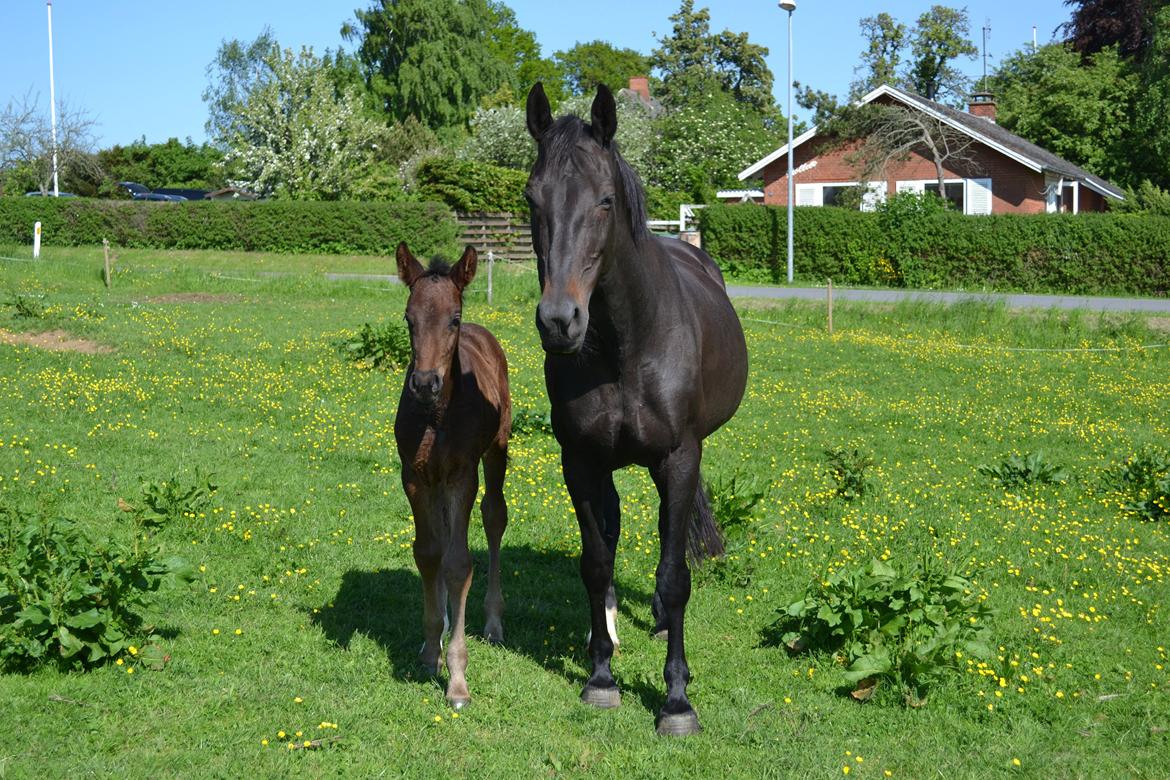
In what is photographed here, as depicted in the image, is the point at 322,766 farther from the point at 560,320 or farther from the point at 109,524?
the point at 109,524

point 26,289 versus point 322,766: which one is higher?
point 26,289

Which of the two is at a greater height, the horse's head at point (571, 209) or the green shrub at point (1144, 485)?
the horse's head at point (571, 209)

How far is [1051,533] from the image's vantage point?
900 centimetres

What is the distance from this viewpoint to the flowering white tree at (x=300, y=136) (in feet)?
153

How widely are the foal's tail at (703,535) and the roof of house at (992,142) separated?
33559 millimetres

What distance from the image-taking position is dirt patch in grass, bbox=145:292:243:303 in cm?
2363

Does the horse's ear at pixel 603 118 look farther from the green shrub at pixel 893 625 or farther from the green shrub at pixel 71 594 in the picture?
the green shrub at pixel 71 594

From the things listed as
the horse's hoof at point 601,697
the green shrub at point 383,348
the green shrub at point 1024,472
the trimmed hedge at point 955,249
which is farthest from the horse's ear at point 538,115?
the trimmed hedge at point 955,249

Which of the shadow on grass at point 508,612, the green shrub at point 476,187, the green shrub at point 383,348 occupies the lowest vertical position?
the shadow on grass at point 508,612

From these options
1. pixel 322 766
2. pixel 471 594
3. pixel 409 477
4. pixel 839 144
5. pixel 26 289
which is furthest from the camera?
pixel 839 144

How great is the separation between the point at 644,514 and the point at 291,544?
296 centimetres

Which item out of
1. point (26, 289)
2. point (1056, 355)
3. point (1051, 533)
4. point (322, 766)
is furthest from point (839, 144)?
point (322, 766)

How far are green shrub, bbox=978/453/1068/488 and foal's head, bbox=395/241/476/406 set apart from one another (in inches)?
274

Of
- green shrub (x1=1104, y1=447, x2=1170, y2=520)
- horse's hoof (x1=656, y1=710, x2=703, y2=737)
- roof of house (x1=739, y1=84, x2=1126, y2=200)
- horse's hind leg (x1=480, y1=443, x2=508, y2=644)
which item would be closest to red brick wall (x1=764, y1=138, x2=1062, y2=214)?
roof of house (x1=739, y1=84, x2=1126, y2=200)
